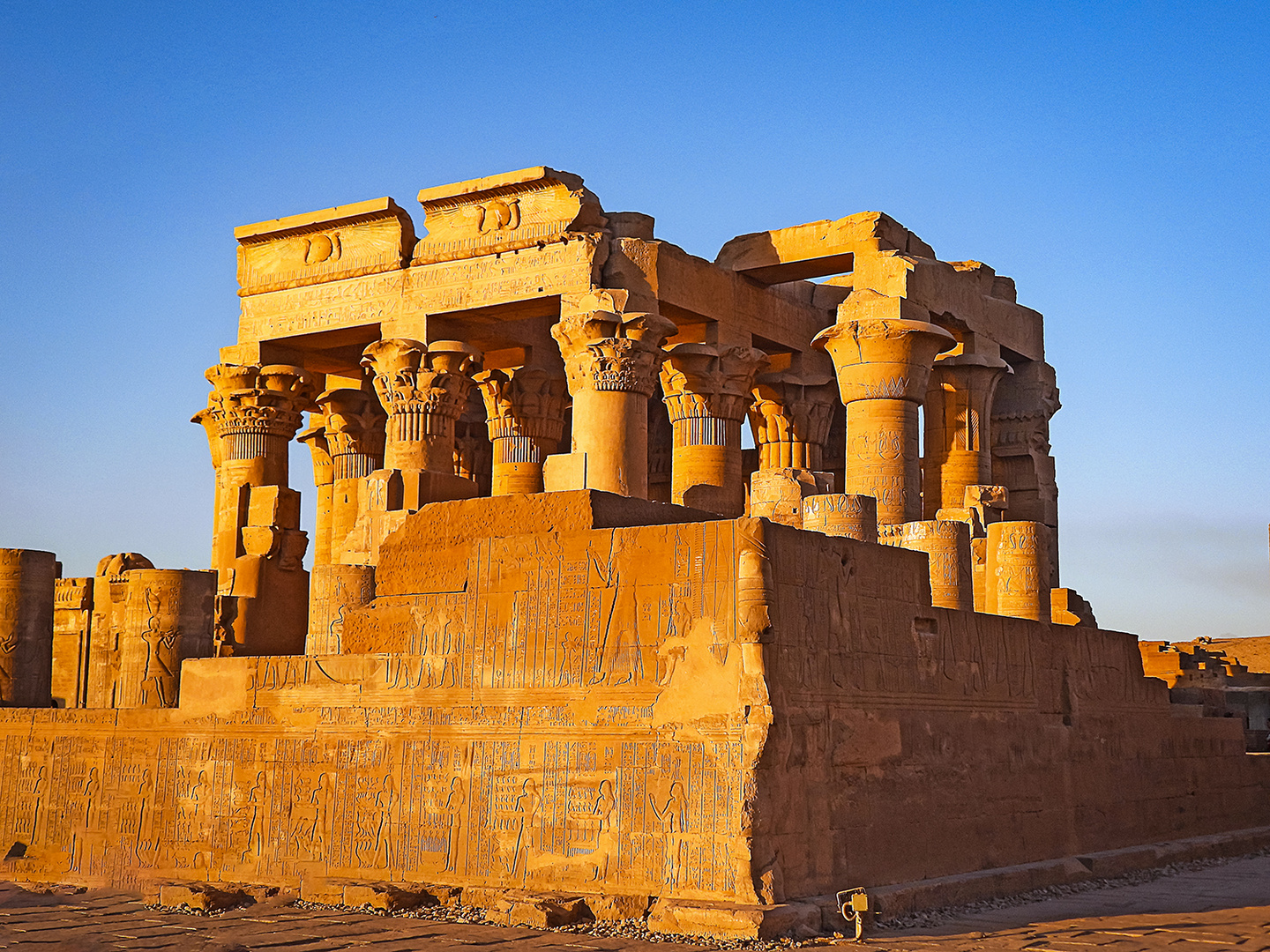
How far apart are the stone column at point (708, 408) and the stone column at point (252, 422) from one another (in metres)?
4.80

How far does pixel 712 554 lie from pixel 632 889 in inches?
77.6

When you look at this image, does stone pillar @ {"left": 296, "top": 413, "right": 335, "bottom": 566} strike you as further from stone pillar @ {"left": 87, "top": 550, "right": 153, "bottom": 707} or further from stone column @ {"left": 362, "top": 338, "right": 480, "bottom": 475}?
stone pillar @ {"left": 87, "top": 550, "right": 153, "bottom": 707}

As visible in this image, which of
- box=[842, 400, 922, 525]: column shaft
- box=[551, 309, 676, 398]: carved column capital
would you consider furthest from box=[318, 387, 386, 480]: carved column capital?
box=[842, 400, 922, 525]: column shaft

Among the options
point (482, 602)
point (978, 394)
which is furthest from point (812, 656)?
point (978, 394)

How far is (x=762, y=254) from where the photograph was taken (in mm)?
19234

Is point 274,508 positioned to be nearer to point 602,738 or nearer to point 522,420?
point 522,420

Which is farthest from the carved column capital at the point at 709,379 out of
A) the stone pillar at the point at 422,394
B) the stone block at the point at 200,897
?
the stone block at the point at 200,897

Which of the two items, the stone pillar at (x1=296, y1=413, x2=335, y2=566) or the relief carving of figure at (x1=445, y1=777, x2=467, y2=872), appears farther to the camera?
the stone pillar at (x1=296, y1=413, x2=335, y2=566)

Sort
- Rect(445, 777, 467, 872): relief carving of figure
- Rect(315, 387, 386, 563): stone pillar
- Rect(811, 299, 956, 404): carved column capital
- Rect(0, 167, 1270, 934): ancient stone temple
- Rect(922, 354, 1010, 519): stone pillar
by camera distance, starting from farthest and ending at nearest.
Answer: Rect(315, 387, 386, 563): stone pillar → Rect(922, 354, 1010, 519): stone pillar → Rect(811, 299, 956, 404): carved column capital → Rect(445, 777, 467, 872): relief carving of figure → Rect(0, 167, 1270, 934): ancient stone temple

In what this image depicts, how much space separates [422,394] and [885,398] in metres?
5.27

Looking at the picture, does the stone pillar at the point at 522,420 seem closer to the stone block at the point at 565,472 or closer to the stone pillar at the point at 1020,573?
the stone block at the point at 565,472

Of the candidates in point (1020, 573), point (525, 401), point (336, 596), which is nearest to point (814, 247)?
point (525, 401)

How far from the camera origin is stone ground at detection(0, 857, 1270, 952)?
27.7 ft

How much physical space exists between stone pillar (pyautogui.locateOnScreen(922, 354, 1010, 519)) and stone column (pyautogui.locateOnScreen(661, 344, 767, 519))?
8.06 ft
